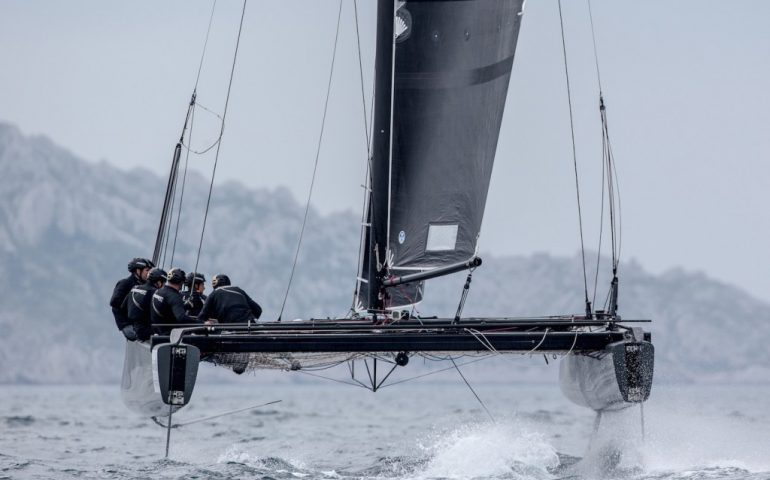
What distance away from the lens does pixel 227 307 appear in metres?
13.4

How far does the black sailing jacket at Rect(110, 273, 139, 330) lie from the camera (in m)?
14.6

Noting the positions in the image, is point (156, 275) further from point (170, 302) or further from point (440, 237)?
point (440, 237)

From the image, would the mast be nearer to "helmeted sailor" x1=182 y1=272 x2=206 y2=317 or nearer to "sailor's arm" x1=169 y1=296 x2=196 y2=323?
"sailor's arm" x1=169 y1=296 x2=196 y2=323

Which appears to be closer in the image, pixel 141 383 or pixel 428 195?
pixel 428 195

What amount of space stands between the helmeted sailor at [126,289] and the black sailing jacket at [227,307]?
129 centimetres

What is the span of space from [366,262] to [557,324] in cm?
244

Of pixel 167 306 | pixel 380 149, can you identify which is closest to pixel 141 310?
pixel 167 306

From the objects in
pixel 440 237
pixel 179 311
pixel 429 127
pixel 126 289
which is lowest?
pixel 179 311

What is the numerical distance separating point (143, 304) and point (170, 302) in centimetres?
61

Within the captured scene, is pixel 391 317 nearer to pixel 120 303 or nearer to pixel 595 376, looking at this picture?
pixel 595 376

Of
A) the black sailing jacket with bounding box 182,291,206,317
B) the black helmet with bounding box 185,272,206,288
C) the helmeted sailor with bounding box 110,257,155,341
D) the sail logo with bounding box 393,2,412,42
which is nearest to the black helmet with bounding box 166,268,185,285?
the helmeted sailor with bounding box 110,257,155,341

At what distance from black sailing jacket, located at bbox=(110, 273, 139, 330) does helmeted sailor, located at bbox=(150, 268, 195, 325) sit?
114cm

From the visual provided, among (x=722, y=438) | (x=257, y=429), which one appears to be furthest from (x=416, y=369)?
(x=722, y=438)

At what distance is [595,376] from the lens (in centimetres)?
1315
